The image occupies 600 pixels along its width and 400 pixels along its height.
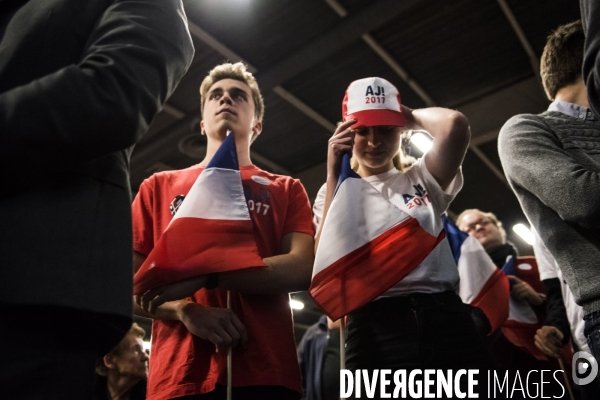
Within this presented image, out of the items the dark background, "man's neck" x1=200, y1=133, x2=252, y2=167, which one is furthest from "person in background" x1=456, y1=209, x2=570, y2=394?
the dark background

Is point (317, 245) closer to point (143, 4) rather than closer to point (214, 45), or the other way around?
point (143, 4)

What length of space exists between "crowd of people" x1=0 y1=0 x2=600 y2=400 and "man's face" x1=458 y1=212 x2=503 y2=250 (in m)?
0.90

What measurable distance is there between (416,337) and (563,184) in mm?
567

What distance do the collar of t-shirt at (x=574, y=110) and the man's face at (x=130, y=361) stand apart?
2.55 metres

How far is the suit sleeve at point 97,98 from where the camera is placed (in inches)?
31.3

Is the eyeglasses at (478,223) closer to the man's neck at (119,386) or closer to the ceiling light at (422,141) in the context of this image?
the ceiling light at (422,141)

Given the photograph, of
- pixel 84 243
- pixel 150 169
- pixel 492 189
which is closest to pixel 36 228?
pixel 84 243

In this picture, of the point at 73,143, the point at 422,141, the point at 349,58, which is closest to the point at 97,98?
the point at 73,143

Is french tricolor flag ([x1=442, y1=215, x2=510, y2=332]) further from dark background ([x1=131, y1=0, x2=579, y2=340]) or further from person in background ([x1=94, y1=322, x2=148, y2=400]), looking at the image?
dark background ([x1=131, y1=0, x2=579, y2=340])

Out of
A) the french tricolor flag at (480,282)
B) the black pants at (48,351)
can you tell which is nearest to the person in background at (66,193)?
the black pants at (48,351)

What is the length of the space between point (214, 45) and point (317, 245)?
11.0 feet

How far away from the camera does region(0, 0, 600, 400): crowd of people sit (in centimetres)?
80

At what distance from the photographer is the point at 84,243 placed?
32.4 inches

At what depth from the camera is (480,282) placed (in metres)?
2.46
